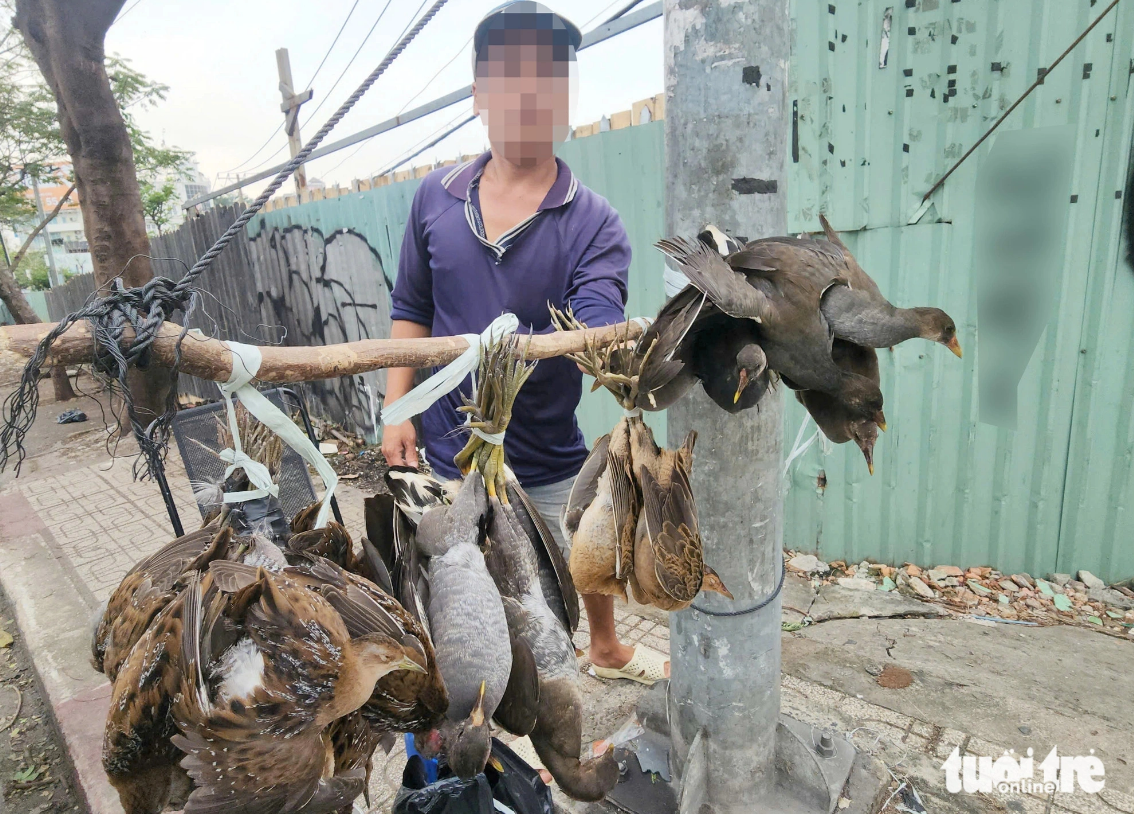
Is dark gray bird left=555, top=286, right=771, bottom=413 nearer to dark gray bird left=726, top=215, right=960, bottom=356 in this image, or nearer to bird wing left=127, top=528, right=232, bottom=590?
dark gray bird left=726, top=215, right=960, bottom=356

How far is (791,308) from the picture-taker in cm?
118

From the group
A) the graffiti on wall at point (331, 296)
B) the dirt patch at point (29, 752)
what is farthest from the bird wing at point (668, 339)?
the graffiti on wall at point (331, 296)

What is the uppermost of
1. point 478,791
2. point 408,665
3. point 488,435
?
point 488,435

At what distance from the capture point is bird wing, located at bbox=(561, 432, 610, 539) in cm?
158

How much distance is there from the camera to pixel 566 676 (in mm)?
1387

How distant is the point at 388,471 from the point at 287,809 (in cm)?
74

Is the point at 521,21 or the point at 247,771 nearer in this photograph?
the point at 247,771

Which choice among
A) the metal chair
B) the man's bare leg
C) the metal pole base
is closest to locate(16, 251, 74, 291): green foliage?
the metal chair

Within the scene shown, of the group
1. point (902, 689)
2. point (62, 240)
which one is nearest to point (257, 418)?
point (902, 689)

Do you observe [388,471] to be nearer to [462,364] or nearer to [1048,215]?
[462,364]

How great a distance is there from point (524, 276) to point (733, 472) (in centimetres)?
90

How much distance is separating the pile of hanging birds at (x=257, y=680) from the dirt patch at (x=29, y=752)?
6.69 feet

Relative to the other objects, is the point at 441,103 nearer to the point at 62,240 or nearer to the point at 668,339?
the point at 668,339

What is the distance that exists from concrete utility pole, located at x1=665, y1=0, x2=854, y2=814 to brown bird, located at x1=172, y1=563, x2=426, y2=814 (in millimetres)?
989
